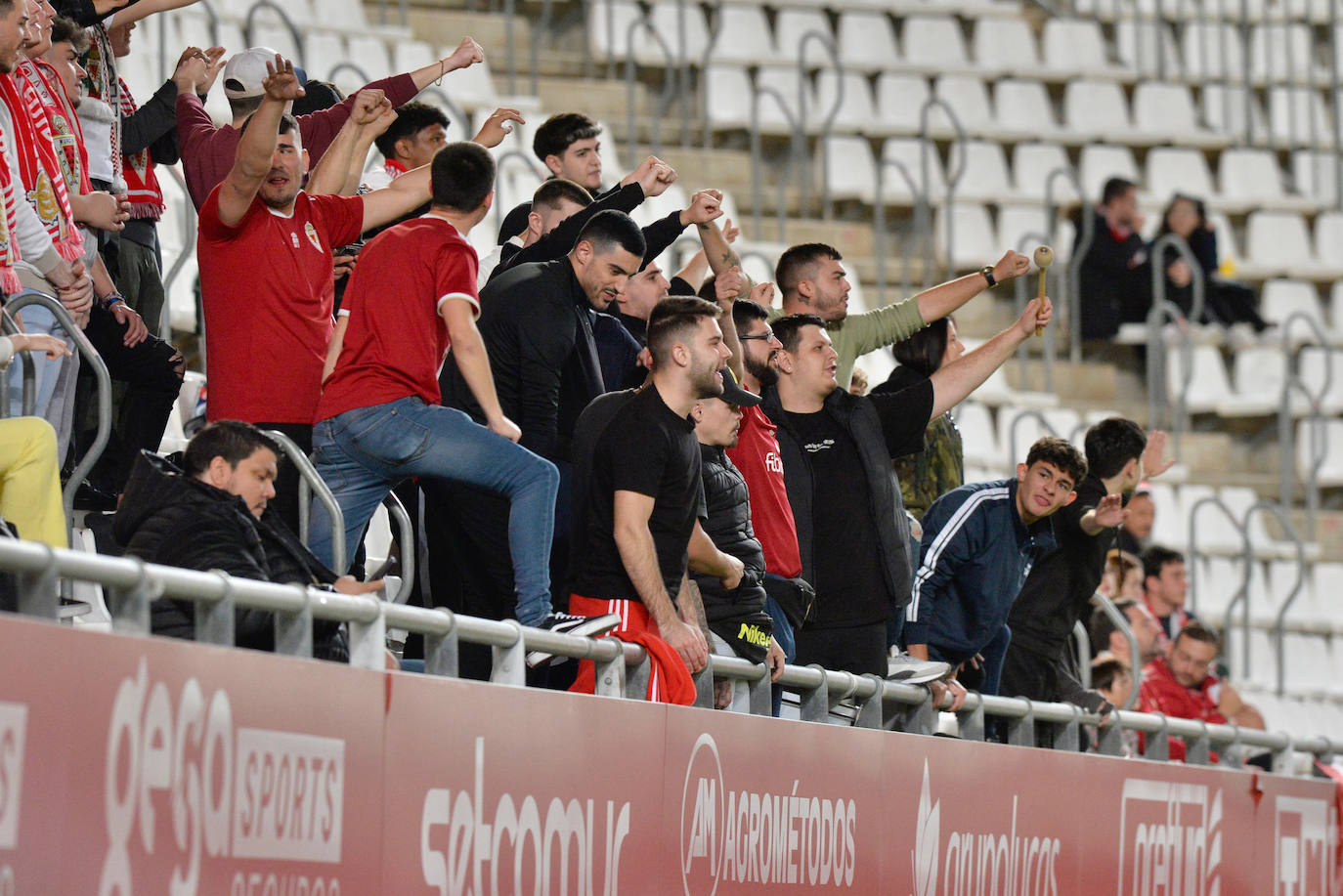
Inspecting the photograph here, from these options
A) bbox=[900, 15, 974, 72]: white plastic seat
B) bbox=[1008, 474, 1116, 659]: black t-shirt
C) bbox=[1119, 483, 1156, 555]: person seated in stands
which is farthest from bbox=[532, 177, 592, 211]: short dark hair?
bbox=[900, 15, 974, 72]: white plastic seat

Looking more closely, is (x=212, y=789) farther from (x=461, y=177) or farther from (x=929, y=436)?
(x=929, y=436)

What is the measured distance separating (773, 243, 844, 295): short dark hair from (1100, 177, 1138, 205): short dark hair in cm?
606

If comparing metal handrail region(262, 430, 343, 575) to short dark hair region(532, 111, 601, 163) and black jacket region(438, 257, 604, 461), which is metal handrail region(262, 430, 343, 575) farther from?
short dark hair region(532, 111, 601, 163)

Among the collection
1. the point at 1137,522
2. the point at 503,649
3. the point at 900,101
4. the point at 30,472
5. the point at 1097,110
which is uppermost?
the point at 1097,110

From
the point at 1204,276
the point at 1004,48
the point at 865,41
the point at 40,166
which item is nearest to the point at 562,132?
the point at 40,166

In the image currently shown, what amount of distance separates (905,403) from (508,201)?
12.3ft

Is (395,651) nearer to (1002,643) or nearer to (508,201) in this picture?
(1002,643)

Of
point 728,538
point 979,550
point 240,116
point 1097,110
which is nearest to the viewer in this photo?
point 728,538

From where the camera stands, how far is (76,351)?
5.05 metres

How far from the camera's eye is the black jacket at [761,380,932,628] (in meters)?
6.39

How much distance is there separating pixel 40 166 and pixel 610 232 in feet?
4.49

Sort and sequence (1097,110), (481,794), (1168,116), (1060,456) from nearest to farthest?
(481,794)
(1060,456)
(1097,110)
(1168,116)

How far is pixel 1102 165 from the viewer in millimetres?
13938

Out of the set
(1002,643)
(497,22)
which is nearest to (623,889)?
(1002,643)
